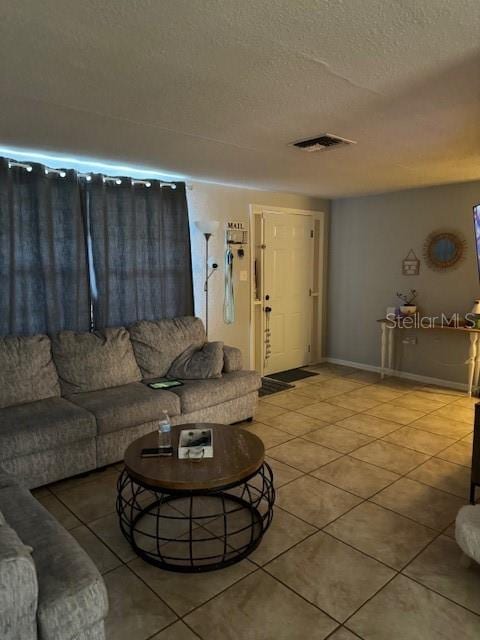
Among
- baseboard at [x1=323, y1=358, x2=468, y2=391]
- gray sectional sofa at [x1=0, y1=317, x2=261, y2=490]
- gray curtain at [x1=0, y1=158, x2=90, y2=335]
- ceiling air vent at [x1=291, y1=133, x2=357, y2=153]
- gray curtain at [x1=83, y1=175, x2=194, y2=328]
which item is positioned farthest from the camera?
baseboard at [x1=323, y1=358, x2=468, y2=391]

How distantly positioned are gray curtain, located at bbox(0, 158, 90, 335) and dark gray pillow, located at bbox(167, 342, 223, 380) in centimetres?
85

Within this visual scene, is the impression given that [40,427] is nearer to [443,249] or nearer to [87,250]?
[87,250]

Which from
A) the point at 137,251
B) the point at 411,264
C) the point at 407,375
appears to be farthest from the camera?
the point at 407,375

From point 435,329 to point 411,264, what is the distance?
84cm

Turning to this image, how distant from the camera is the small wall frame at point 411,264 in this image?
208 inches

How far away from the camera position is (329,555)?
2184 mm

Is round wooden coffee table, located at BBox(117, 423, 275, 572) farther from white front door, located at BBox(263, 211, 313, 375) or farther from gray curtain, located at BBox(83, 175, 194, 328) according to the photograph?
white front door, located at BBox(263, 211, 313, 375)

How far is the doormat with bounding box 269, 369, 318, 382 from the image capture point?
5461 mm

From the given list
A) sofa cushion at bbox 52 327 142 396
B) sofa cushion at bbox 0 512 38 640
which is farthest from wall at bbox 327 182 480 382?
sofa cushion at bbox 0 512 38 640

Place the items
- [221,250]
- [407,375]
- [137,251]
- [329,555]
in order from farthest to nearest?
[407,375]
[221,250]
[137,251]
[329,555]

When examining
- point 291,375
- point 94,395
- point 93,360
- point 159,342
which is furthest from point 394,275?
point 94,395

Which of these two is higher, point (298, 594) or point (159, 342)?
point (159, 342)

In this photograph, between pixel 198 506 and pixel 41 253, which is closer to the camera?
pixel 198 506

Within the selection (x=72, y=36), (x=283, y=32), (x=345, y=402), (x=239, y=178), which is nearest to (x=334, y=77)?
(x=283, y=32)
